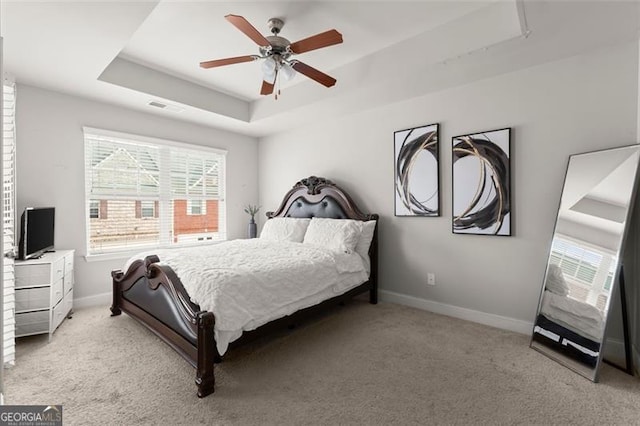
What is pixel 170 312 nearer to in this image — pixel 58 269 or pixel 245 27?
pixel 58 269

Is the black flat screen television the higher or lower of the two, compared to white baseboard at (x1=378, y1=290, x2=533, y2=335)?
higher

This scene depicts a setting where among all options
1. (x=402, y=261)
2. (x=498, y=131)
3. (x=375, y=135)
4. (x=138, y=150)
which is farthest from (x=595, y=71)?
(x=138, y=150)

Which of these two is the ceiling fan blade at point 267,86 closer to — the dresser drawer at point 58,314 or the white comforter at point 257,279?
the white comforter at point 257,279

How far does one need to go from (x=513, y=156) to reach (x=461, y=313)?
164 centimetres

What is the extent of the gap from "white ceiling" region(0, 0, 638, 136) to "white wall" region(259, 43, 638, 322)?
18cm

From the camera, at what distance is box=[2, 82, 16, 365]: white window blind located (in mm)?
2146

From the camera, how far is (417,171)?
3367mm

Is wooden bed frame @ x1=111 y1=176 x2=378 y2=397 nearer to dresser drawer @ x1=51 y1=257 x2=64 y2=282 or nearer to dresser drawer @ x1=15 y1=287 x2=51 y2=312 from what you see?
dresser drawer @ x1=51 y1=257 x2=64 y2=282

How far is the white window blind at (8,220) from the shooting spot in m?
2.15

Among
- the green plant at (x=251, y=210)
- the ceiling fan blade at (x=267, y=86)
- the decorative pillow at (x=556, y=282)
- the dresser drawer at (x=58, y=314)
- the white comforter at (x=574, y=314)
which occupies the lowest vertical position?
the dresser drawer at (x=58, y=314)

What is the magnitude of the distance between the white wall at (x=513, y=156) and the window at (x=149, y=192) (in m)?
2.20

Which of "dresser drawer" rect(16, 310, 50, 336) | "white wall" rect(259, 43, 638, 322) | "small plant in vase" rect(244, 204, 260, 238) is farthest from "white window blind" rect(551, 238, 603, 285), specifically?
"dresser drawer" rect(16, 310, 50, 336)

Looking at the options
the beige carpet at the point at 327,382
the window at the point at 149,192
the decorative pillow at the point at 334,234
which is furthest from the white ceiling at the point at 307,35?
the beige carpet at the point at 327,382

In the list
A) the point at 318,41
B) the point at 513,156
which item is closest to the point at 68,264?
the point at 318,41
